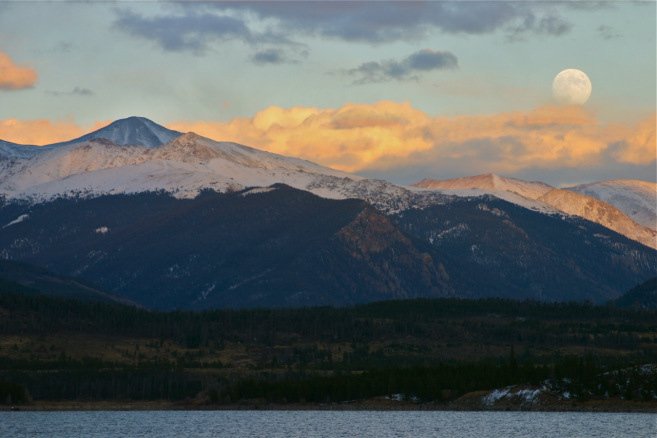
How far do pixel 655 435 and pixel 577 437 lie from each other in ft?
40.8

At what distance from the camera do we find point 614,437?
194375 millimetres

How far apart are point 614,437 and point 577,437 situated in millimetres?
6736

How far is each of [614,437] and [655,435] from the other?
7296 millimetres

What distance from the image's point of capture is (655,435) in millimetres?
196125
